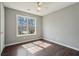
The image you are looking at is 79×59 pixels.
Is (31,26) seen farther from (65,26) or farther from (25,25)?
(65,26)

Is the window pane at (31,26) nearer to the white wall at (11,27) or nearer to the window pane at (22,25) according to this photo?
the window pane at (22,25)

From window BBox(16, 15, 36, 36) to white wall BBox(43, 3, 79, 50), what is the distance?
140 centimetres

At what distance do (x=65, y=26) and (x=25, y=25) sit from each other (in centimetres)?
308

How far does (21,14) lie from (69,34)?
3582mm

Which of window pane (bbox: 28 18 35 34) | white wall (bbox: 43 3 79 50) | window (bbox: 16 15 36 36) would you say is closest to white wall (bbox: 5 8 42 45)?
window (bbox: 16 15 36 36)

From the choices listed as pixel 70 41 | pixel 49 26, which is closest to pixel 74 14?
pixel 70 41

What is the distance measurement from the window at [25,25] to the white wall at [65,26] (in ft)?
4.59

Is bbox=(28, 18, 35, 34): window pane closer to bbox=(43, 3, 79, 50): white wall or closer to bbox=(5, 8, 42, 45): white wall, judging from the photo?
bbox=(5, 8, 42, 45): white wall

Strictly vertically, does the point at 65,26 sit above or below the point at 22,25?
below

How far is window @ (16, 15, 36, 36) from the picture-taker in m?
4.45

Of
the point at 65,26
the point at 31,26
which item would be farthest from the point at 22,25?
the point at 65,26

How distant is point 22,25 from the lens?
Result: 15.4 ft

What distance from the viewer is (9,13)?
373 centimetres

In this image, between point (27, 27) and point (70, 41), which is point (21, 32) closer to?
point (27, 27)
